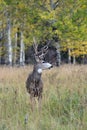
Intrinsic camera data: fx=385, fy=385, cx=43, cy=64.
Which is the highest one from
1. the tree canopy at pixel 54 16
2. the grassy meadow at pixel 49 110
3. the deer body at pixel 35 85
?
the tree canopy at pixel 54 16

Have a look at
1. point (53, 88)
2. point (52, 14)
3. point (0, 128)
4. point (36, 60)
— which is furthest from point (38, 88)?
point (52, 14)

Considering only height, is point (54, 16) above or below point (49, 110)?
above

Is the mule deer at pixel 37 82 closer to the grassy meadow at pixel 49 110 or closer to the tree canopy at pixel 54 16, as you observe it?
the grassy meadow at pixel 49 110

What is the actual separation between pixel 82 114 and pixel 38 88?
1.21m

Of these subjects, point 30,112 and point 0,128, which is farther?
point 30,112

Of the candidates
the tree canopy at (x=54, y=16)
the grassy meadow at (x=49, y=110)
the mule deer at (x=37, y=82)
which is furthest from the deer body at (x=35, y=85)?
the tree canopy at (x=54, y=16)

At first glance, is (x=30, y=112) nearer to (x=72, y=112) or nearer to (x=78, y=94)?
(x=72, y=112)

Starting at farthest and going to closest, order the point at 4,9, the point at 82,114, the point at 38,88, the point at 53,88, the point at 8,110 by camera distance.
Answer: the point at 4,9, the point at 53,88, the point at 38,88, the point at 8,110, the point at 82,114

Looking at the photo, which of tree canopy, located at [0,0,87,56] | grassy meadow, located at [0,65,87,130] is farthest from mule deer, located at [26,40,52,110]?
tree canopy, located at [0,0,87,56]

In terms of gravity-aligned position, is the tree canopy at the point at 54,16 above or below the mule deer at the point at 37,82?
above


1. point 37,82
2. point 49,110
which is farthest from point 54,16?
point 49,110

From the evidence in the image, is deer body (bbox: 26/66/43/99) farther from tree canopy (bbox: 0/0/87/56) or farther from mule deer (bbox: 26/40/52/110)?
tree canopy (bbox: 0/0/87/56)

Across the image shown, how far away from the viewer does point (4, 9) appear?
68.9ft

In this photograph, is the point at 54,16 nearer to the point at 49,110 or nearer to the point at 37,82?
the point at 37,82
